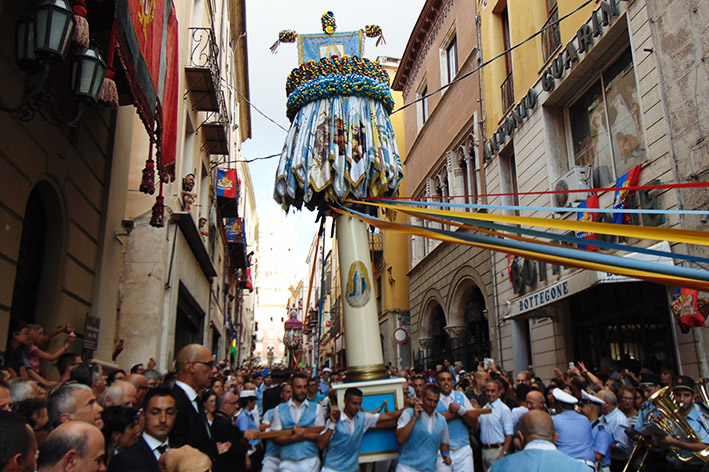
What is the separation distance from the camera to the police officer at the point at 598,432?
6.45 meters

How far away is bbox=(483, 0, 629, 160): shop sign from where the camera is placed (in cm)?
1040

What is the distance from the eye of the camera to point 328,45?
6.66 meters

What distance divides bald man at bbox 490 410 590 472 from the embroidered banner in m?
4.56

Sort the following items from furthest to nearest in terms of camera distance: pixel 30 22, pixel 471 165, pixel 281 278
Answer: pixel 281 278, pixel 471 165, pixel 30 22

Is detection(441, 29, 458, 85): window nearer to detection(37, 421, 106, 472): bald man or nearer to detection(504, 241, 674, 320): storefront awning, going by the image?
detection(504, 241, 674, 320): storefront awning

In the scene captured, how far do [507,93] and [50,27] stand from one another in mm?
13643

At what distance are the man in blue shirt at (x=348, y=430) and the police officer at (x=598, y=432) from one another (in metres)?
2.78

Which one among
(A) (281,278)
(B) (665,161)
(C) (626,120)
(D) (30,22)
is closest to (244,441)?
(D) (30,22)

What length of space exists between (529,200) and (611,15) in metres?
4.80

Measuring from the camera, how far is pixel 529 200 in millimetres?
13898

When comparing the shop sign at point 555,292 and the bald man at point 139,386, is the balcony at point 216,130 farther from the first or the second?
the bald man at point 139,386

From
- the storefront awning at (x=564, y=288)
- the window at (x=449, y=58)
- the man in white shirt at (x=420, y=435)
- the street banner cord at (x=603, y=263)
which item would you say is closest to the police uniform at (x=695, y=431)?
the storefront awning at (x=564, y=288)

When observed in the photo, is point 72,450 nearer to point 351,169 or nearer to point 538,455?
point 538,455

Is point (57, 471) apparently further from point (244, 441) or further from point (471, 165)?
point (471, 165)
